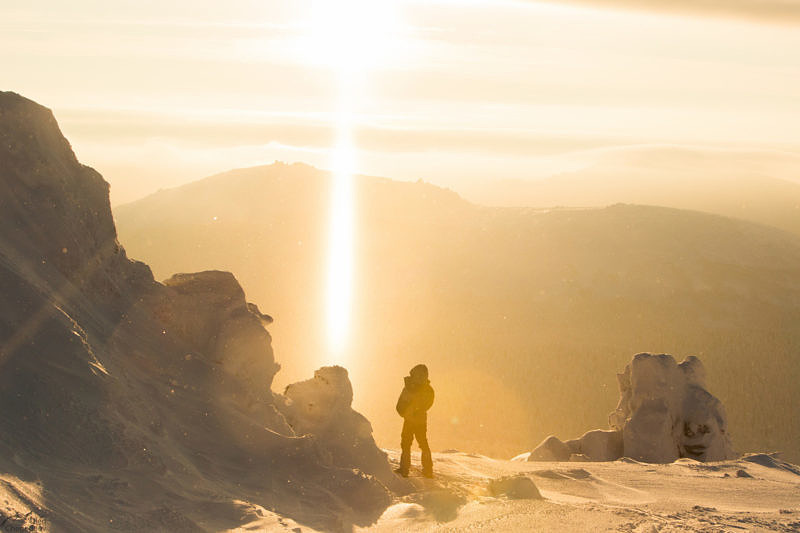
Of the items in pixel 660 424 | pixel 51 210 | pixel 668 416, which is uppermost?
pixel 51 210

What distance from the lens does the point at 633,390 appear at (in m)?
17.1

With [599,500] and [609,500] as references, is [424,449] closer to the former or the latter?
[599,500]

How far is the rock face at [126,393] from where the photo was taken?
19.7 feet

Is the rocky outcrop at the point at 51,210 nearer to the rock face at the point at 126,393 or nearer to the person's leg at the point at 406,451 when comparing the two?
the rock face at the point at 126,393

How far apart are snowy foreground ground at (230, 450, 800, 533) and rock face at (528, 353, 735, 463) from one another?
3092 millimetres

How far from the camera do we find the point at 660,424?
16031 millimetres

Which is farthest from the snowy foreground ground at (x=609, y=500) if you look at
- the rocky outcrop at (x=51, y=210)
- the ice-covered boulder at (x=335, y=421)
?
the rocky outcrop at (x=51, y=210)

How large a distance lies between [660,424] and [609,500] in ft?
24.4

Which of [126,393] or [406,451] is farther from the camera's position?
[406,451]

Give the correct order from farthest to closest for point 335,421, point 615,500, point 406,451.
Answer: point 335,421
point 406,451
point 615,500

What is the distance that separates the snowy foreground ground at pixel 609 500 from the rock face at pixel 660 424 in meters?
3.09

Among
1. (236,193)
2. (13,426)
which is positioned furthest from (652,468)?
(236,193)

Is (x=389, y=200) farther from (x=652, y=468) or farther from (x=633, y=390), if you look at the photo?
(x=652, y=468)

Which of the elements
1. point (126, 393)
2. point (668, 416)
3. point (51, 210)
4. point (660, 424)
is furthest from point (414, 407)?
point (668, 416)
